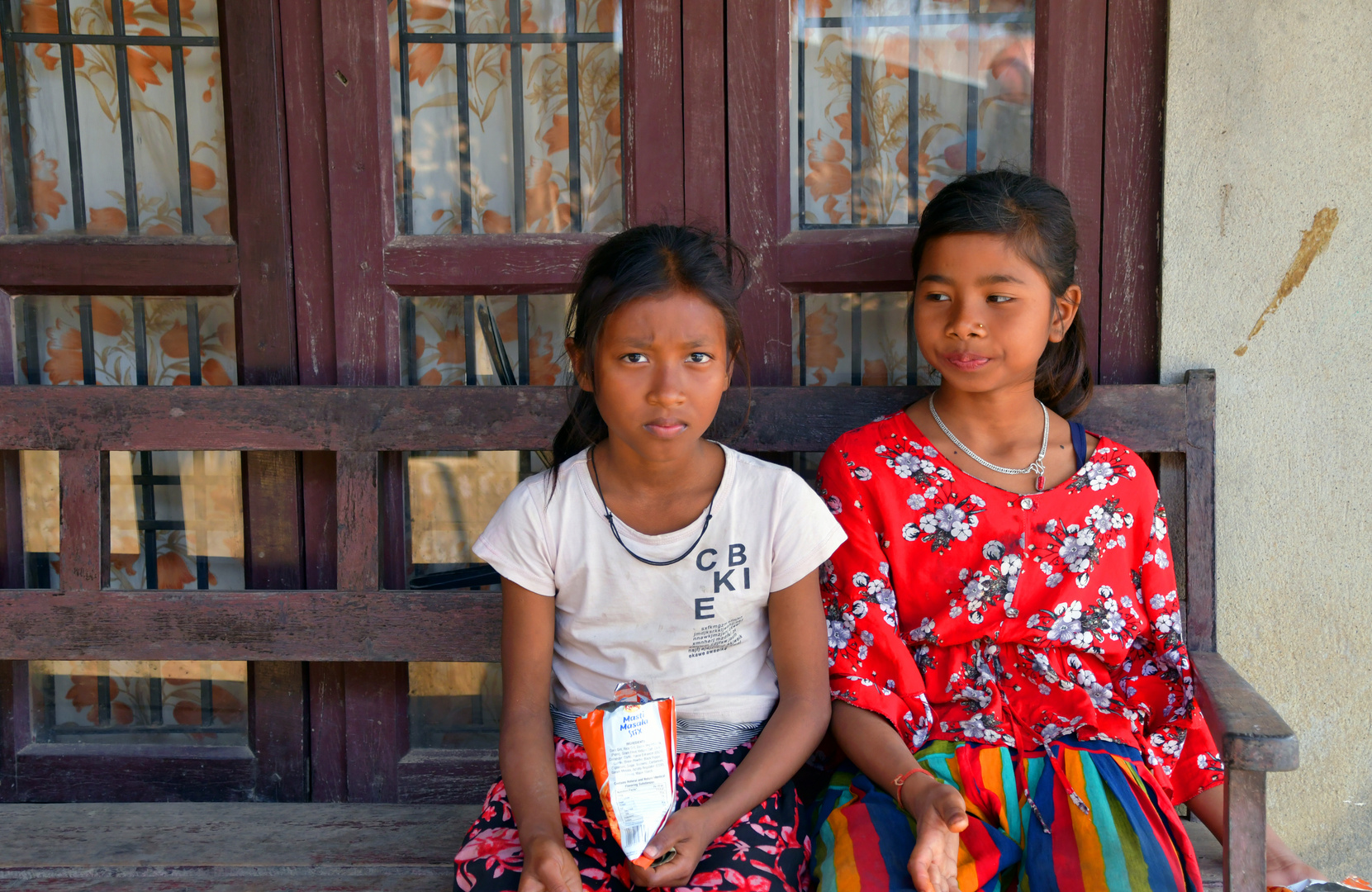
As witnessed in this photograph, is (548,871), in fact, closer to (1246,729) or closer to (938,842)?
(938,842)

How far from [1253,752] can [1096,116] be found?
129 centimetres

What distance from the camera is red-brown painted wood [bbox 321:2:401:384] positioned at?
195 centimetres

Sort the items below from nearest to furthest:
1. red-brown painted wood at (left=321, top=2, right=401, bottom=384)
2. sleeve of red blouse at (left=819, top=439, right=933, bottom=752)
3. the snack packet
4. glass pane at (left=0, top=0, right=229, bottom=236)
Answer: the snack packet
sleeve of red blouse at (left=819, top=439, right=933, bottom=752)
red-brown painted wood at (left=321, top=2, right=401, bottom=384)
glass pane at (left=0, top=0, right=229, bottom=236)

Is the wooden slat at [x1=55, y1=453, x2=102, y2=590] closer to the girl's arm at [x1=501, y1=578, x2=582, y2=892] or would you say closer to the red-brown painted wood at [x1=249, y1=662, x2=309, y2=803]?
the red-brown painted wood at [x1=249, y1=662, x2=309, y2=803]

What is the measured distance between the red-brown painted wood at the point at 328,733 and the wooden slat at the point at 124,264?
91cm

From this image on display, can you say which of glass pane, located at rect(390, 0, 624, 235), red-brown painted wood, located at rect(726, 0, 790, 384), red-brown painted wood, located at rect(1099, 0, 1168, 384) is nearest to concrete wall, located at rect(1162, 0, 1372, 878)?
red-brown painted wood, located at rect(1099, 0, 1168, 384)

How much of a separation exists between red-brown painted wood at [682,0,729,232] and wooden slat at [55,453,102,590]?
1392mm

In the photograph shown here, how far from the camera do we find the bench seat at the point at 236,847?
1.62 m

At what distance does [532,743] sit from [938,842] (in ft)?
2.12

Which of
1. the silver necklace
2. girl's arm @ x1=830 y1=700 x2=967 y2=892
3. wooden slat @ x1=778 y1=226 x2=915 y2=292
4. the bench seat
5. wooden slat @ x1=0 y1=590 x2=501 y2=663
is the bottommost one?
the bench seat

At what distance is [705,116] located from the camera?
194 centimetres

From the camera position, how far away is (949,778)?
4.99 feet

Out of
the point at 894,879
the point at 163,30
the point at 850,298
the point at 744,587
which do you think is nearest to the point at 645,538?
the point at 744,587

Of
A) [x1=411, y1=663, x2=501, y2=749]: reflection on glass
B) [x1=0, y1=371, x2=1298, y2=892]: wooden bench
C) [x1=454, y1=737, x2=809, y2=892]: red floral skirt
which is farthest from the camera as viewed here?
[x1=411, y1=663, x2=501, y2=749]: reflection on glass
